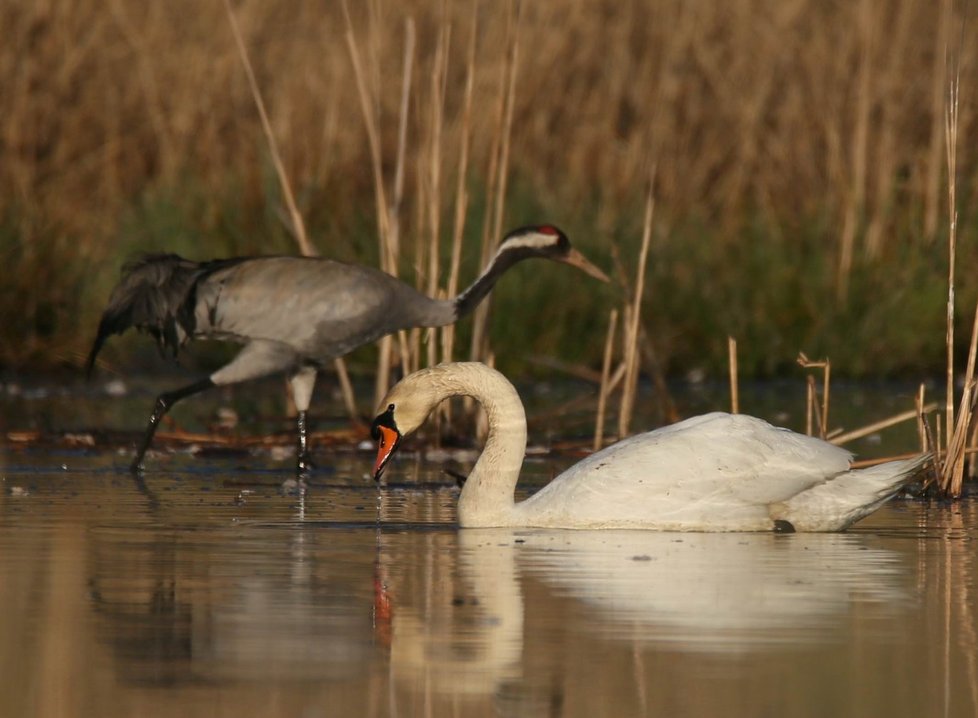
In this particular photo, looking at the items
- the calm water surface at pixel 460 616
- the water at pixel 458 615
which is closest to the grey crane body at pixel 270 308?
the water at pixel 458 615

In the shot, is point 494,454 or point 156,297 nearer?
point 494,454

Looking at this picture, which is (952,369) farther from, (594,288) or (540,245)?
(594,288)

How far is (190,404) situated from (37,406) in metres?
1.44

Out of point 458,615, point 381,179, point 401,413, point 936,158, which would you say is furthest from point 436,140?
point 458,615

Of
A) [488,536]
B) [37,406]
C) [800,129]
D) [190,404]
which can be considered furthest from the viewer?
[800,129]

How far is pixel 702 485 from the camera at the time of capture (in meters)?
8.35

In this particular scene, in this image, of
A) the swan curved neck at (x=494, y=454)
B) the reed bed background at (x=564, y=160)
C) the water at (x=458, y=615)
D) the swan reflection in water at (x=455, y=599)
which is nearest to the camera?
the water at (x=458, y=615)

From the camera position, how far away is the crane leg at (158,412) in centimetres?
1117

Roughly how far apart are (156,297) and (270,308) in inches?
26.0

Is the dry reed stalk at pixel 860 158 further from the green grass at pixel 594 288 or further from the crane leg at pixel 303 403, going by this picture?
the crane leg at pixel 303 403

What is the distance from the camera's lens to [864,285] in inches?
671

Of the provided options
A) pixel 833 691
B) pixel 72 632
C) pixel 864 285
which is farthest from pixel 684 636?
pixel 864 285

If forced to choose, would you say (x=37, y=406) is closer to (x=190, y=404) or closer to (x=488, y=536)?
(x=190, y=404)

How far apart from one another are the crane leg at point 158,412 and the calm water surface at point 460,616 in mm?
1879
